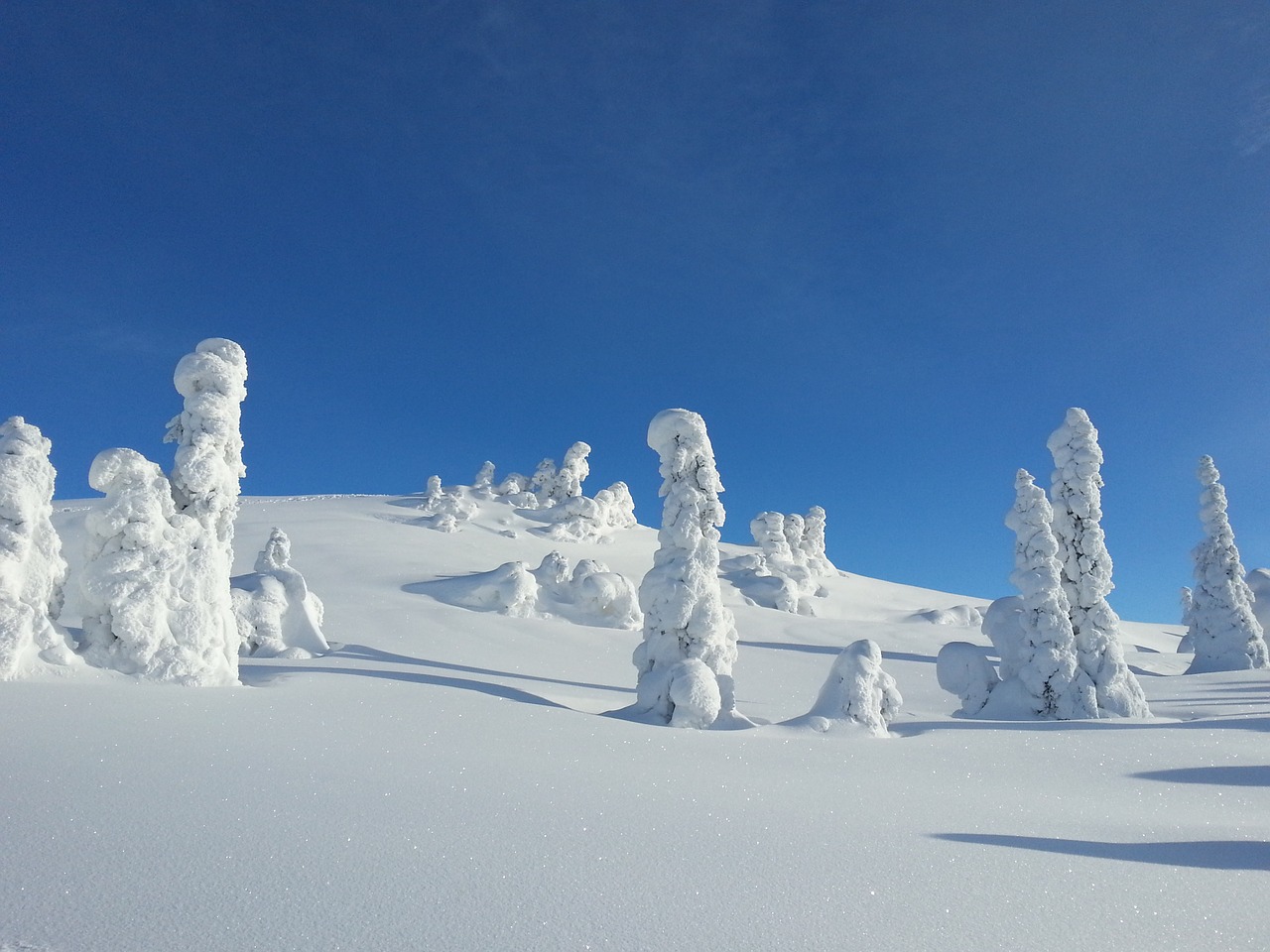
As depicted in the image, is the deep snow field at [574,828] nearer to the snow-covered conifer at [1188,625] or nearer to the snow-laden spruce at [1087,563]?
the snow-laden spruce at [1087,563]

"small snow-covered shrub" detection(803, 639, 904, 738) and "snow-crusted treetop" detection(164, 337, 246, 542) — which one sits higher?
"snow-crusted treetop" detection(164, 337, 246, 542)

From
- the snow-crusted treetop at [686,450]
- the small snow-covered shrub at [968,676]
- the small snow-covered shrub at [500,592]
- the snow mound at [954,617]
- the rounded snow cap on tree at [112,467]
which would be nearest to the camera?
the rounded snow cap on tree at [112,467]

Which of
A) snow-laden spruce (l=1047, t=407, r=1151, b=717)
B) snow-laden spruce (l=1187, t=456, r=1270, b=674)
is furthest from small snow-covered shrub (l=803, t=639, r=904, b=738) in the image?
snow-laden spruce (l=1187, t=456, r=1270, b=674)

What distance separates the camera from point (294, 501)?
2857 inches

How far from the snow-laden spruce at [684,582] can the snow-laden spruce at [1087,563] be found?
31.6 ft

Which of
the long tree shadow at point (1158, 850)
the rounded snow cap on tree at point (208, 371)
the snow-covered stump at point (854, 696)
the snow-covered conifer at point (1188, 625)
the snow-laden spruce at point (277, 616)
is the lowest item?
the long tree shadow at point (1158, 850)

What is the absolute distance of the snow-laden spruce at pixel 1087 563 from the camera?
19.1 m

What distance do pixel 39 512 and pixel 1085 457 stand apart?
81.2 feet

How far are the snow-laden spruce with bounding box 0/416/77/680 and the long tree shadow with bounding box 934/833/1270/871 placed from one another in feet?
40.7

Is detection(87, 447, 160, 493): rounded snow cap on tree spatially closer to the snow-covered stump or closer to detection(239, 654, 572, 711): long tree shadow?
detection(239, 654, 572, 711): long tree shadow

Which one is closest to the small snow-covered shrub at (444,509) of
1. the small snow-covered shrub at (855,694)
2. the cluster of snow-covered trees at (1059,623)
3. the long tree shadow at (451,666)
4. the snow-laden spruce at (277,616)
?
the snow-laden spruce at (277,616)

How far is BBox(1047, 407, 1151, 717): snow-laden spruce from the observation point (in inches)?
750

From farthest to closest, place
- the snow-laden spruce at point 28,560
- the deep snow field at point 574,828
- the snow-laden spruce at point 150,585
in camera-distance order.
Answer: the snow-laden spruce at point 150,585
the snow-laden spruce at point 28,560
the deep snow field at point 574,828

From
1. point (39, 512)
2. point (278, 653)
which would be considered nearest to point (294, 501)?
point (278, 653)
